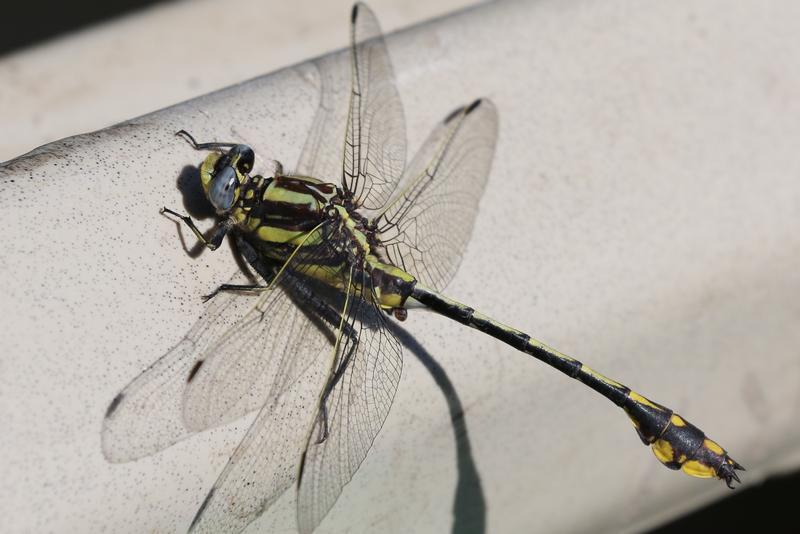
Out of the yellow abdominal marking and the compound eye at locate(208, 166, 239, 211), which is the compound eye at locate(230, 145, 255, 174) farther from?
the yellow abdominal marking

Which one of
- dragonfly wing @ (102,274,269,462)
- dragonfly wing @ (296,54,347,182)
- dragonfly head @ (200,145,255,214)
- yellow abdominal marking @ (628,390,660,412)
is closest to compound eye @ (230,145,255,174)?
dragonfly head @ (200,145,255,214)

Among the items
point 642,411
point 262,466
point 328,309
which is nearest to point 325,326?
point 328,309

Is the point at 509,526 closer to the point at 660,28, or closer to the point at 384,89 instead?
the point at 384,89

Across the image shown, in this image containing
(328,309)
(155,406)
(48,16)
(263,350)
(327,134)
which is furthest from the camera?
(48,16)

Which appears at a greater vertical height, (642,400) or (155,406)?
(155,406)

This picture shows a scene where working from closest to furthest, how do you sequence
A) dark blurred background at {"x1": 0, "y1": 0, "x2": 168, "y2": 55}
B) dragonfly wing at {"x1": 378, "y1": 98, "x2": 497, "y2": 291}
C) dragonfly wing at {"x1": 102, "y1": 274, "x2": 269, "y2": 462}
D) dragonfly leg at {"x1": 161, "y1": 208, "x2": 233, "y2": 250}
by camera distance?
dragonfly wing at {"x1": 102, "y1": 274, "x2": 269, "y2": 462}
dragonfly leg at {"x1": 161, "y1": 208, "x2": 233, "y2": 250}
dragonfly wing at {"x1": 378, "y1": 98, "x2": 497, "y2": 291}
dark blurred background at {"x1": 0, "y1": 0, "x2": 168, "y2": 55}

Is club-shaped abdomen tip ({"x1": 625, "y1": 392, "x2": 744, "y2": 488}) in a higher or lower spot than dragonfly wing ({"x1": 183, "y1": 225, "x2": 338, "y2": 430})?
lower

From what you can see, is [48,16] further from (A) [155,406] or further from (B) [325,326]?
(A) [155,406]
